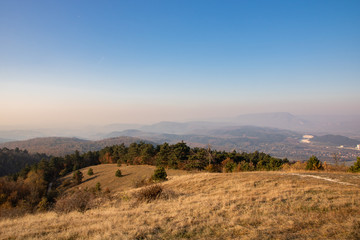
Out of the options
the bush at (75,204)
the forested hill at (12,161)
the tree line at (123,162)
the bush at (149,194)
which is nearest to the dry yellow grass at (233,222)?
the bush at (149,194)

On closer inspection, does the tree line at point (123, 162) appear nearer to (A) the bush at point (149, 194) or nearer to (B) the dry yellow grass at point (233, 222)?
(A) the bush at point (149, 194)

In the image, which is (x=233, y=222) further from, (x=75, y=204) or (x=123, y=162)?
(x=123, y=162)

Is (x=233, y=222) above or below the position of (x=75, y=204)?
above

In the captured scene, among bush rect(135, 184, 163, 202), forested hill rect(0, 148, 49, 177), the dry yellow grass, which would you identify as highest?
the dry yellow grass

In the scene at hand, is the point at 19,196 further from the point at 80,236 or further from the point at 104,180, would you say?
the point at 80,236

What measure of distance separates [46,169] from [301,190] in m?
77.6

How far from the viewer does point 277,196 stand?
9633 mm

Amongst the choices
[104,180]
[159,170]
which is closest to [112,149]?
[104,180]

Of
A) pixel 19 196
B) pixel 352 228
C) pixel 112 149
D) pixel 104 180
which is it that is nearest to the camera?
pixel 352 228

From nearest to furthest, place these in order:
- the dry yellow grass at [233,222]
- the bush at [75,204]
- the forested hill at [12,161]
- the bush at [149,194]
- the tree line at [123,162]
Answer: the dry yellow grass at [233,222] < the bush at [75,204] < the bush at [149,194] < the tree line at [123,162] < the forested hill at [12,161]

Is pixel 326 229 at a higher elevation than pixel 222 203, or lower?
higher

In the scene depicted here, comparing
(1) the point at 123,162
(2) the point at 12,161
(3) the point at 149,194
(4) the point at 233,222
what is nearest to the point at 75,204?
(3) the point at 149,194

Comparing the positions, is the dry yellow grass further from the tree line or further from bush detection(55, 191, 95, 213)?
the tree line

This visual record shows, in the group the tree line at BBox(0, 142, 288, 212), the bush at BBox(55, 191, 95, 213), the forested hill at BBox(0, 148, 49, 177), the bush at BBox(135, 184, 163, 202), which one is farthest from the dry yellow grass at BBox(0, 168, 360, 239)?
the forested hill at BBox(0, 148, 49, 177)
